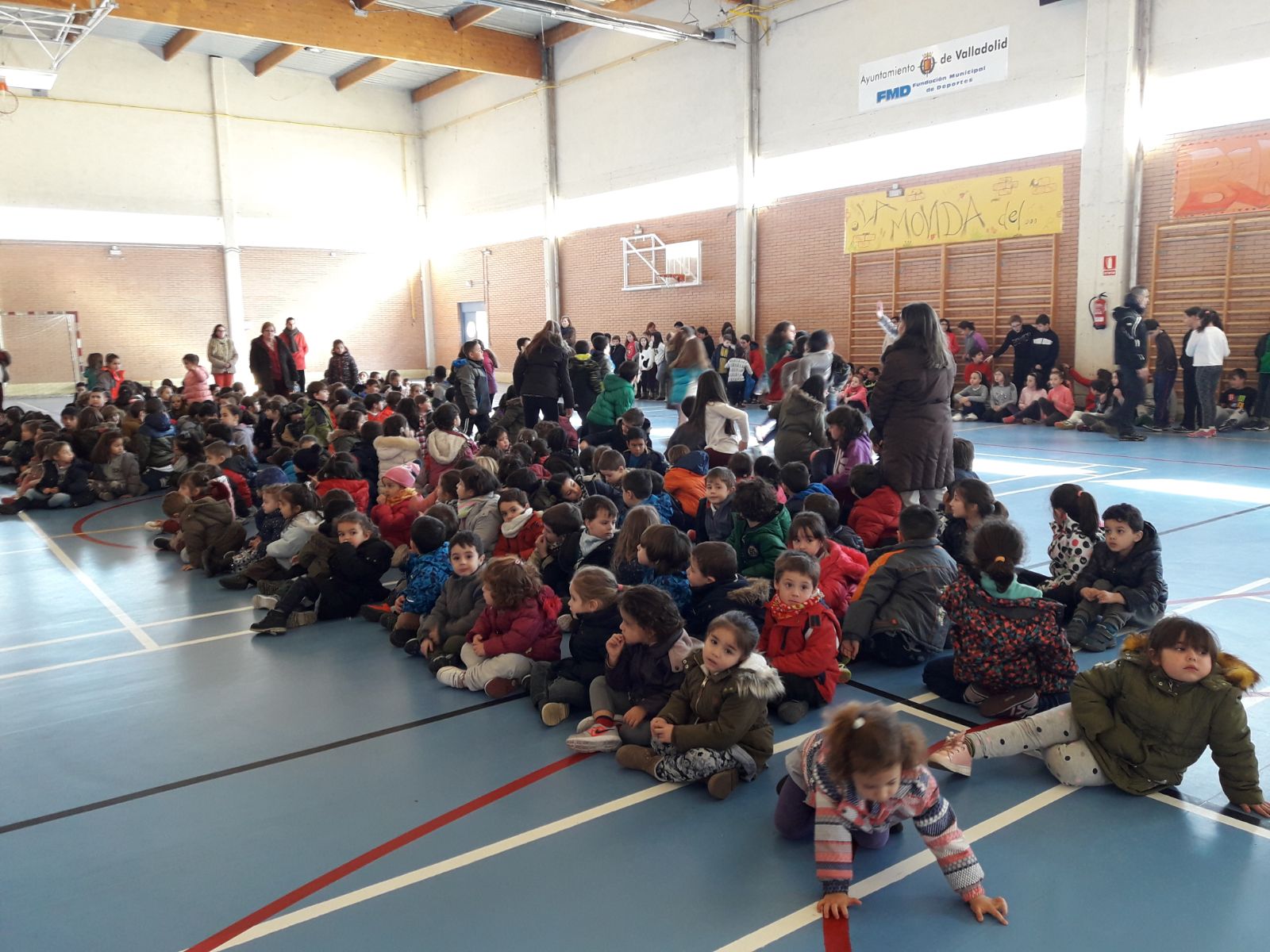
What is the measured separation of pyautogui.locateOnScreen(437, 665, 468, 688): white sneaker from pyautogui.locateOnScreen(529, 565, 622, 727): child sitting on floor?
0.41 m

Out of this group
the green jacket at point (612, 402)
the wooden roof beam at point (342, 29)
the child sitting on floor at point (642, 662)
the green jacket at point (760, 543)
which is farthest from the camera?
the wooden roof beam at point (342, 29)

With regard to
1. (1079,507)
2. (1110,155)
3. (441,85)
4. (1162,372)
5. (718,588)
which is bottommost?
(718,588)

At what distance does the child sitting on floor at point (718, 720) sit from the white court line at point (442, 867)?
126 millimetres

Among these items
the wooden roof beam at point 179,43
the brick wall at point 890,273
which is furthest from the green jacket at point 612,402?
the wooden roof beam at point 179,43

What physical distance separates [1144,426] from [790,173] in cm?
788

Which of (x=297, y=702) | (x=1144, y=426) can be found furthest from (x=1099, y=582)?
(x=1144, y=426)

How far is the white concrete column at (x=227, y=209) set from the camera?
75.9ft

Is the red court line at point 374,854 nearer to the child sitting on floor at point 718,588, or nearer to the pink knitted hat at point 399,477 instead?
the child sitting on floor at point 718,588

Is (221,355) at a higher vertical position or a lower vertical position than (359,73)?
lower

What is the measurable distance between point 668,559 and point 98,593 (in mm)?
4195

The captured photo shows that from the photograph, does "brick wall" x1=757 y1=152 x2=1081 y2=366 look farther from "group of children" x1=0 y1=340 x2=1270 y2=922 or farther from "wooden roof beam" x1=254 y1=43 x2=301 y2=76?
"wooden roof beam" x1=254 y1=43 x2=301 y2=76

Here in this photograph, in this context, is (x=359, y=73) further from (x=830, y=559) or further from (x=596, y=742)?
(x=596, y=742)

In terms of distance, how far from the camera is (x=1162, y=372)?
12547mm

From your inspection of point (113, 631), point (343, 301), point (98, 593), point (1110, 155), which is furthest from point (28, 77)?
point (1110, 155)
